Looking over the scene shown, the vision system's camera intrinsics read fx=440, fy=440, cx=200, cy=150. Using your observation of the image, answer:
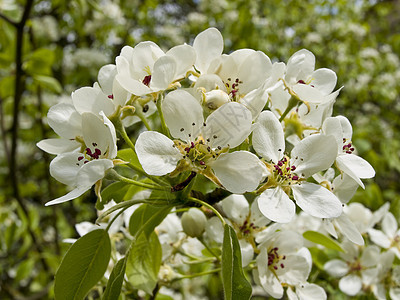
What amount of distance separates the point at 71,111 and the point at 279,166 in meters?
0.53

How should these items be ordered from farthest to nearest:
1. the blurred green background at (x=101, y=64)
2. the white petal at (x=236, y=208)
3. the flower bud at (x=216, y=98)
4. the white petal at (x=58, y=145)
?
the blurred green background at (x=101, y=64) → the white petal at (x=236, y=208) → the white petal at (x=58, y=145) → the flower bud at (x=216, y=98)

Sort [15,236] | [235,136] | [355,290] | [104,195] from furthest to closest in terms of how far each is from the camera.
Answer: [15,236] → [355,290] → [104,195] → [235,136]

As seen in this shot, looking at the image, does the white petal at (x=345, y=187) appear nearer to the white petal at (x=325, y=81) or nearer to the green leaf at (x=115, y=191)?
the white petal at (x=325, y=81)

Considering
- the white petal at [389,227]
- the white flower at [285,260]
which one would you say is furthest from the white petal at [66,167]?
the white petal at [389,227]

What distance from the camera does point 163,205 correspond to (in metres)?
1.12

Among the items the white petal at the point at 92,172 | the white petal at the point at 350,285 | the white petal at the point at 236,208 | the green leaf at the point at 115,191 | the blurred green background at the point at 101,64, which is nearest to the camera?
the white petal at the point at 92,172

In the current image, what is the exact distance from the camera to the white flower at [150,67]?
1.01 m

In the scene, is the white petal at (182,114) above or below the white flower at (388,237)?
above

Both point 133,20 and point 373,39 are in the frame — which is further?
point 373,39

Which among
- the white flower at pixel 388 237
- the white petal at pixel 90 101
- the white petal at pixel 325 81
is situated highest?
the white petal at pixel 325 81

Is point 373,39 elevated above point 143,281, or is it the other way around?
point 143,281

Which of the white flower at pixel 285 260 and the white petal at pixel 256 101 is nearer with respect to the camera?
the white petal at pixel 256 101

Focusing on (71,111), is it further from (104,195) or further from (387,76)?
(387,76)

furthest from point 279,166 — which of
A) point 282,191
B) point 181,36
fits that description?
point 181,36
